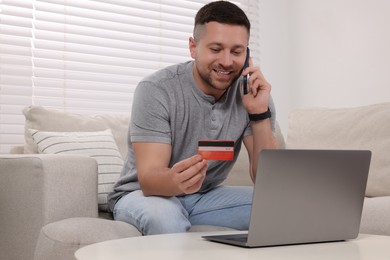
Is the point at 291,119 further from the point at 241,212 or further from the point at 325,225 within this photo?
the point at 325,225

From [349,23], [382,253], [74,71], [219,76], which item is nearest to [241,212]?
[219,76]

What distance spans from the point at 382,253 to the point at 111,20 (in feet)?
8.02

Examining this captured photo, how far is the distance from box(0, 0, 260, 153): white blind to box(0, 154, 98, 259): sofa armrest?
1.00 metres

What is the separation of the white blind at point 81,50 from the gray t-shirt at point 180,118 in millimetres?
1159

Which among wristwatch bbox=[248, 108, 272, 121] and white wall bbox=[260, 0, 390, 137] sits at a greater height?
white wall bbox=[260, 0, 390, 137]

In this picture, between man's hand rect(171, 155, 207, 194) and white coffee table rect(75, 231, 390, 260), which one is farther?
man's hand rect(171, 155, 207, 194)

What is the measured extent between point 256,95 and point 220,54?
0.62 feet

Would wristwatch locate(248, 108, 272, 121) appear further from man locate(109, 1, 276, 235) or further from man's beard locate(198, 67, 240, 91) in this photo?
man's beard locate(198, 67, 240, 91)

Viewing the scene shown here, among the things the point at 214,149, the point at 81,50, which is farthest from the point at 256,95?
the point at 81,50

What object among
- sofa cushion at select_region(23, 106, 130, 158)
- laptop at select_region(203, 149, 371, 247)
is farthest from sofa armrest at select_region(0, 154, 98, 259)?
laptop at select_region(203, 149, 371, 247)

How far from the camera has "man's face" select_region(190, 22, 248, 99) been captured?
2.01 meters

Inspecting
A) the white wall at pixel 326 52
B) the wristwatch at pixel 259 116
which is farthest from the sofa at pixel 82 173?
the white wall at pixel 326 52

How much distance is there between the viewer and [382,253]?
125 centimetres

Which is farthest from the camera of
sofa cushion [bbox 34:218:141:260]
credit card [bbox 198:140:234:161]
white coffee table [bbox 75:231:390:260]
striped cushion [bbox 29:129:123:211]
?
striped cushion [bbox 29:129:123:211]
